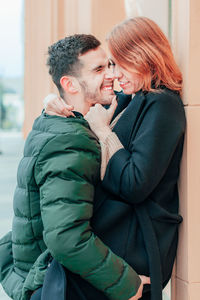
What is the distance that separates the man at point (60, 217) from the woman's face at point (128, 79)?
15 centimetres

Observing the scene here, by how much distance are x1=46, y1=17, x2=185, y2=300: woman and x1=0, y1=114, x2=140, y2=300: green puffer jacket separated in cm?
7

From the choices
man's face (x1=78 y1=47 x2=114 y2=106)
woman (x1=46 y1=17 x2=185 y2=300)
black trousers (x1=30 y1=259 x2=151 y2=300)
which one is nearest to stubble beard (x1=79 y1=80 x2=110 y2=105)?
man's face (x1=78 y1=47 x2=114 y2=106)

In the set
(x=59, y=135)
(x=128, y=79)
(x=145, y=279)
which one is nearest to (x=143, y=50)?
(x=128, y=79)

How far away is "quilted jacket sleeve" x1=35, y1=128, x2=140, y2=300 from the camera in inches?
59.9

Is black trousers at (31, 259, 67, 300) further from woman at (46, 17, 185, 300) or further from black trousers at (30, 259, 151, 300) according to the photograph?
woman at (46, 17, 185, 300)

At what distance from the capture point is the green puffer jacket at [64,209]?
1.53m

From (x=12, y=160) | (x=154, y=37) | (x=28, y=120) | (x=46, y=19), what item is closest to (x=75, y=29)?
(x=46, y=19)

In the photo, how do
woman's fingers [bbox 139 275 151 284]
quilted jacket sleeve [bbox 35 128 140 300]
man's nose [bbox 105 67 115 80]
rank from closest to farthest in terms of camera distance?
quilted jacket sleeve [bbox 35 128 140 300] < woman's fingers [bbox 139 275 151 284] < man's nose [bbox 105 67 115 80]

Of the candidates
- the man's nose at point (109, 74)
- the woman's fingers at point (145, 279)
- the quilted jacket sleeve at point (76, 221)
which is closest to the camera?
the quilted jacket sleeve at point (76, 221)

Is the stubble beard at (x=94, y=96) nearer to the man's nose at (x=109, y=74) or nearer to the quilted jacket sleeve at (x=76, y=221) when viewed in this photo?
the man's nose at (x=109, y=74)

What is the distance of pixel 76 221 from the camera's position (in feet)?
5.00

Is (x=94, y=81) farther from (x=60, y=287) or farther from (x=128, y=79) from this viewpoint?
(x=60, y=287)

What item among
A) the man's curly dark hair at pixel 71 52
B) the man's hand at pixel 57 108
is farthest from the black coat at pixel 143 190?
the man's curly dark hair at pixel 71 52

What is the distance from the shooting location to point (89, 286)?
166cm
